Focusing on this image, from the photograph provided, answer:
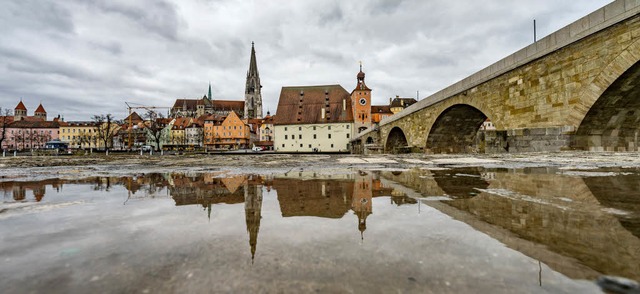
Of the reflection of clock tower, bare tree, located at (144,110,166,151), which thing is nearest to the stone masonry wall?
bare tree, located at (144,110,166,151)

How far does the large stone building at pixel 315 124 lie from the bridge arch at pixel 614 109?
57.6 meters

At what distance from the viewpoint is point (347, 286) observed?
37.4 inches

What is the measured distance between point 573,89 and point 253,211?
10868 millimetres

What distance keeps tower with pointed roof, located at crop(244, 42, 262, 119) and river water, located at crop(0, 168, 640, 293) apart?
372ft

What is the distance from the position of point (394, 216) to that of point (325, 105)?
7087 centimetres

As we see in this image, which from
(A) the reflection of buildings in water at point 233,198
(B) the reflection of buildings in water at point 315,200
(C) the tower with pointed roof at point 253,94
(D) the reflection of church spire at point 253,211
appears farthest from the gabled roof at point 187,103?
(B) the reflection of buildings in water at point 315,200

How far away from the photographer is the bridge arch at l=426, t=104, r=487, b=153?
17781mm

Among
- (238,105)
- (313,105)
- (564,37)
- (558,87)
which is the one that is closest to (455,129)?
(558,87)

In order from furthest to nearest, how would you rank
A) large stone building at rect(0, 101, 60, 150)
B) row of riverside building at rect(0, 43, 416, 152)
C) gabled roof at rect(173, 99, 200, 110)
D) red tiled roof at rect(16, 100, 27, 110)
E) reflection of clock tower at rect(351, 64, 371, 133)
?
1. gabled roof at rect(173, 99, 200, 110)
2. red tiled roof at rect(16, 100, 27, 110)
3. large stone building at rect(0, 101, 60, 150)
4. row of riverside building at rect(0, 43, 416, 152)
5. reflection of clock tower at rect(351, 64, 371, 133)

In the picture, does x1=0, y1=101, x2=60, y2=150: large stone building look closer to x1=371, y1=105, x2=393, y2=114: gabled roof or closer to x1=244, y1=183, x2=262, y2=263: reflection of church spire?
x1=371, y1=105, x2=393, y2=114: gabled roof

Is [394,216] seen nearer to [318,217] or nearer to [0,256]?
[318,217]

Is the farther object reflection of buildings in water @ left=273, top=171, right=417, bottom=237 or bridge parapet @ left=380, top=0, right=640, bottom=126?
bridge parapet @ left=380, top=0, right=640, bottom=126

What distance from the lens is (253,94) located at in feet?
367

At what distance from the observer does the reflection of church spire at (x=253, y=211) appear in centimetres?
144
